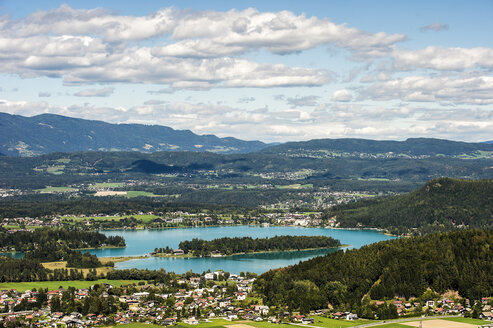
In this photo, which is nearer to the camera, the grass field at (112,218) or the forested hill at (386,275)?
the forested hill at (386,275)

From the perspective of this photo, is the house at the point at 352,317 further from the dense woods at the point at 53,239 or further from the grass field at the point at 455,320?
the dense woods at the point at 53,239

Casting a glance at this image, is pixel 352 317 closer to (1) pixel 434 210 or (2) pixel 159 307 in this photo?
(2) pixel 159 307

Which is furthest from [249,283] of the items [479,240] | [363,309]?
[479,240]

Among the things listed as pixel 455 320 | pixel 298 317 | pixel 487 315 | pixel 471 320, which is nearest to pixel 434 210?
pixel 487 315

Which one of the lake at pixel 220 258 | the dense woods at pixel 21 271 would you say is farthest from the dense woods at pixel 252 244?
the dense woods at pixel 21 271

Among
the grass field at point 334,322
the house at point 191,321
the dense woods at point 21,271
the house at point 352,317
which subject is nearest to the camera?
the grass field at point 334,322

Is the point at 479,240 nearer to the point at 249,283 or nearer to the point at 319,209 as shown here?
the point at 249,283

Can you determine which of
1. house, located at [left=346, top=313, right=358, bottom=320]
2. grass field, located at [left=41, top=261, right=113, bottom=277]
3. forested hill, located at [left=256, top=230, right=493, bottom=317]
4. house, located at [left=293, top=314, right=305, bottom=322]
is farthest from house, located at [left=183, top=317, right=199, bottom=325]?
grass field, located at [left=41, top=261, right=113, bottom=277]
